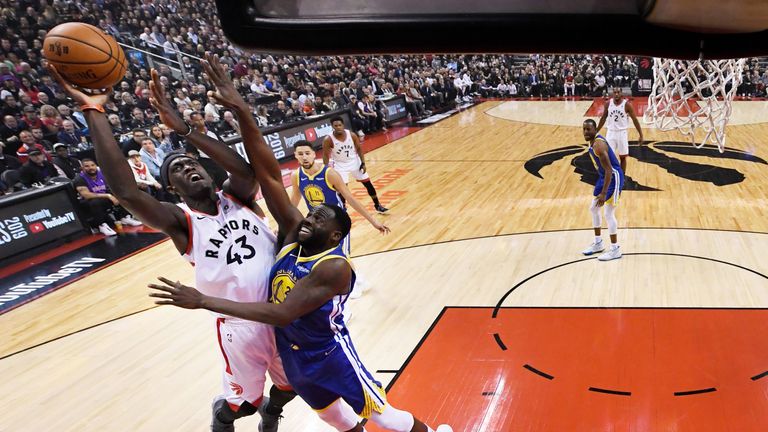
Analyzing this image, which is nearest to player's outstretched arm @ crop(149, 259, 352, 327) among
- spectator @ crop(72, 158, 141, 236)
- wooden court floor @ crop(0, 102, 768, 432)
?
wooden court floor @ crop(0, 102, 768, 432)

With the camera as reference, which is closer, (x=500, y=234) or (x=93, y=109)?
(x=93, y=109)

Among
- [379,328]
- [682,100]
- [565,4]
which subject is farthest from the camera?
[682,100]

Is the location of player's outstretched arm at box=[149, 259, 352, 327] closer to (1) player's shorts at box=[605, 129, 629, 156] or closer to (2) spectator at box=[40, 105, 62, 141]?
(1) player's shorts at box=[605, 129, 629, 156]

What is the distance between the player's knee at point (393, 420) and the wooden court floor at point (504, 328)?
2.75ft

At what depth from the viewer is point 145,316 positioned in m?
5.88

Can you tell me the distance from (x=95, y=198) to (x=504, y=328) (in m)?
6.84

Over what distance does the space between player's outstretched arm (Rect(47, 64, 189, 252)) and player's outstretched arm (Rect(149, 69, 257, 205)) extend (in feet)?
0.72

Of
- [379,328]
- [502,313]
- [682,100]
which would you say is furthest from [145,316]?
[682,100]

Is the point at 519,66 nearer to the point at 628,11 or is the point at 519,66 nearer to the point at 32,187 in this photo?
the point at 32,187

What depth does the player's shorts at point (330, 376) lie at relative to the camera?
2729 millimetres

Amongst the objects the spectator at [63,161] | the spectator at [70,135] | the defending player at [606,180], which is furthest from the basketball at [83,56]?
the spectator at [70,135]

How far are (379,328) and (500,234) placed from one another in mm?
2834

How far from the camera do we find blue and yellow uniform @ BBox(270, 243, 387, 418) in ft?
8.72

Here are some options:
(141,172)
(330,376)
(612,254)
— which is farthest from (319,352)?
(141,172)
